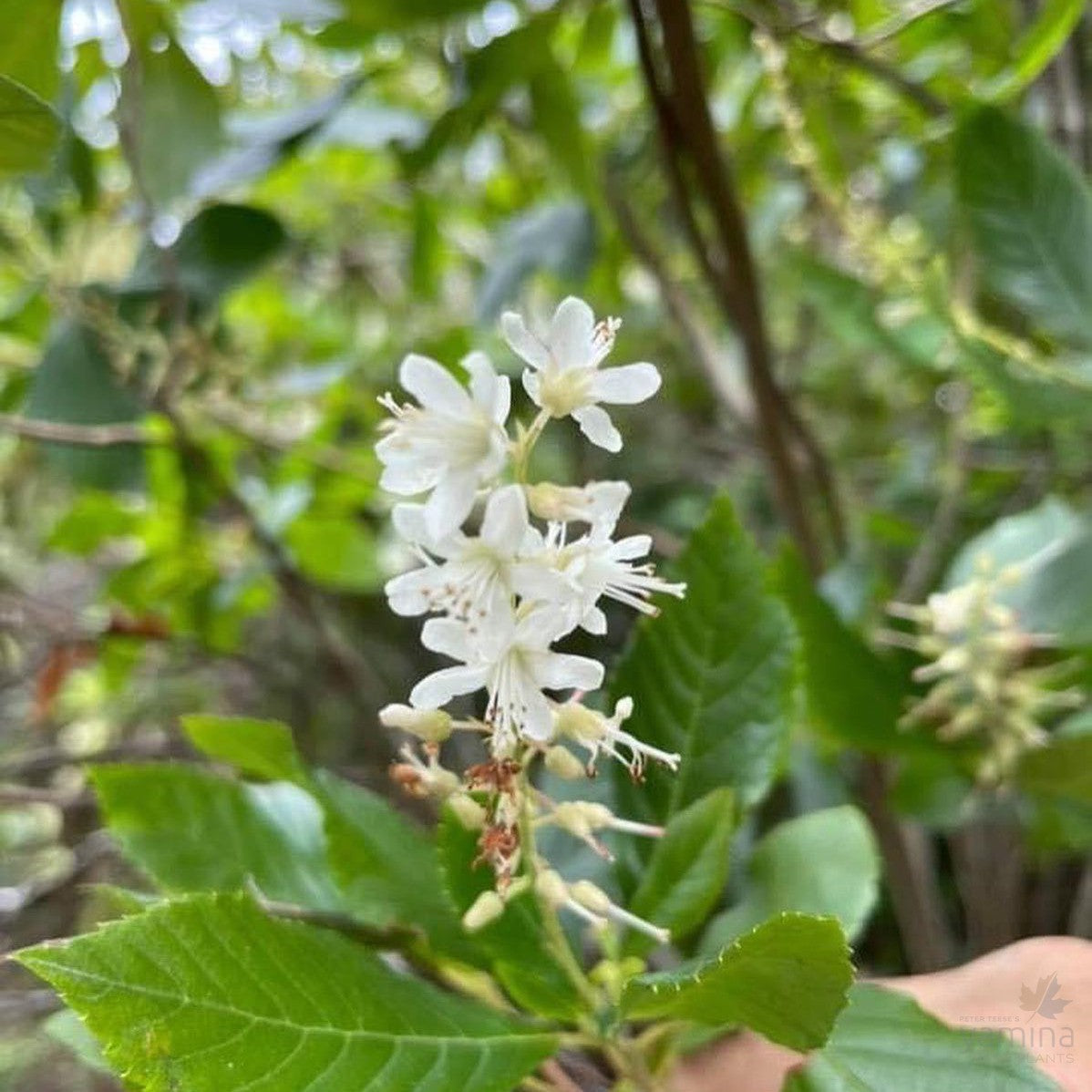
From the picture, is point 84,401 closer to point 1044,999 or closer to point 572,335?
point 572,335

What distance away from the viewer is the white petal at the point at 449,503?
33cm

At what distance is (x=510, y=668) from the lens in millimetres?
361

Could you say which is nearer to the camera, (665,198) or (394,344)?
(665,198)

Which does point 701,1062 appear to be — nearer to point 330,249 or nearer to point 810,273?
point 810,273

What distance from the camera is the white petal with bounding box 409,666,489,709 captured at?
36cm

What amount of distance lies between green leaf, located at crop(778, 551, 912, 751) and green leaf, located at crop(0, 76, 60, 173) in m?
0.41

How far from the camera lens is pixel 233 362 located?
987 mm

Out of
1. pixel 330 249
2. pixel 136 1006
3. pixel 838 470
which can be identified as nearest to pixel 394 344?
pixel 330 249

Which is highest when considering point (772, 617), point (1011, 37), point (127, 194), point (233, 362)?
point (1011, 37)

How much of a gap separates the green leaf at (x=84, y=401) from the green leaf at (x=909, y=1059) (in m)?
0.61

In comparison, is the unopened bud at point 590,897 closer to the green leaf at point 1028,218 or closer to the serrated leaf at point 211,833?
the serrated leaf at point 211,833

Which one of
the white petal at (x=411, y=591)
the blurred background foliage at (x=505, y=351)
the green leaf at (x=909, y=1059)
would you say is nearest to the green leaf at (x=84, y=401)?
the blurred background foliage at (x=505, y=351)

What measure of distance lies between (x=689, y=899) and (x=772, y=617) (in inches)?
5.0

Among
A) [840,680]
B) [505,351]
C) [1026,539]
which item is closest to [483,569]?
[840,680]
